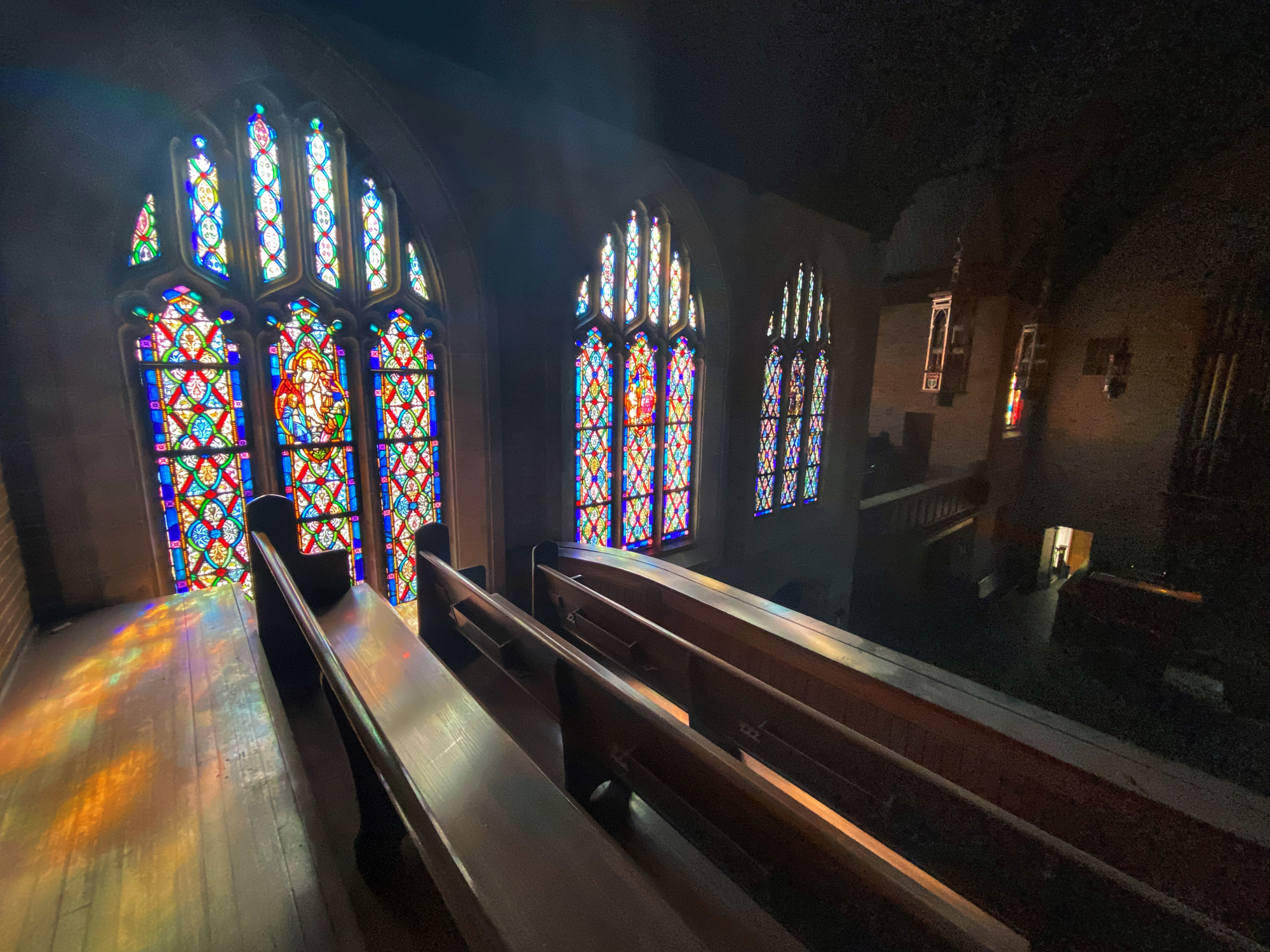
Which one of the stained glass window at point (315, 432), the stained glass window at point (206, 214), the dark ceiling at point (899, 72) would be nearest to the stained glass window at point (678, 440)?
the dark ceiling at point (899, 72)

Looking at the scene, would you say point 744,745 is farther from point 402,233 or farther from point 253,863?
point 402,233

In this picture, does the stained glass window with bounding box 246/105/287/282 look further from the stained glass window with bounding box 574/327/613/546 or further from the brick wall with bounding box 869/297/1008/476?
the brick wall with bounding box 869/297/1008/476

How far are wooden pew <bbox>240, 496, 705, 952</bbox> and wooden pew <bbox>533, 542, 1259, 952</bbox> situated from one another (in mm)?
716

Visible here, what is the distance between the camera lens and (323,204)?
109 inches

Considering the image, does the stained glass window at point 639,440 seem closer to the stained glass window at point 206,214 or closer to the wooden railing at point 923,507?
the stained glass window at point 206,214

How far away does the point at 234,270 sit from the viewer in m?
2.54

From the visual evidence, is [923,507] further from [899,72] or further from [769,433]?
[899,72]

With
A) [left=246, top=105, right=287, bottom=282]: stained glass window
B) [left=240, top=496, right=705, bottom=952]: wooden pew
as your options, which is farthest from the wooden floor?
[left=246, top=105, right=287, bottom=282]: stained glass window

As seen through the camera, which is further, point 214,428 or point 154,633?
point 214,428

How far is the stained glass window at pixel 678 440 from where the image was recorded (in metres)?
4.59

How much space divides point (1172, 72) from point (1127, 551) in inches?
132

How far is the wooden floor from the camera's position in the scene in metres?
0.93

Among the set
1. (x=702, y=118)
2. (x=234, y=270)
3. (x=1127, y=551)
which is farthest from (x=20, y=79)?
(x=1127, y=551)

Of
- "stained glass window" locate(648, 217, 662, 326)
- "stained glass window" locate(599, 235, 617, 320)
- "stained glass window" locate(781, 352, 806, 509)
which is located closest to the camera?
"stained glass window" locate(599, 235, 617, 320)
